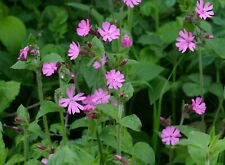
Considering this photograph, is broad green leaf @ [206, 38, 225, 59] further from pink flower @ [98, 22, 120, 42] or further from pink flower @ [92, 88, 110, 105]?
pink flower @ [92, 88, 110, 105]

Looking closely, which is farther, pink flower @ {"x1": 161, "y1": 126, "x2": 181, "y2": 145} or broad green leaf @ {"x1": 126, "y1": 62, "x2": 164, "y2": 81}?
broad green leaf @ {"x1": 126, "y1": 62, "x2": 164, "y2": 81}

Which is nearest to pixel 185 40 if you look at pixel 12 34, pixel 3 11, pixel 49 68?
pixel 49 68

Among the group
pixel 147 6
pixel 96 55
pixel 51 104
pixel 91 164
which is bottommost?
pixel 91 164

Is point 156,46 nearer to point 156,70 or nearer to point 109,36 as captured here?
point 156,70

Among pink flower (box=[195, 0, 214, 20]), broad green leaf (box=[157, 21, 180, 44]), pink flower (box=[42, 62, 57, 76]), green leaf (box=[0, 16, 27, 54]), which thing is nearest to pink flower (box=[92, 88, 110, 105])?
pink flower (box=[42, 62, 57, 76])

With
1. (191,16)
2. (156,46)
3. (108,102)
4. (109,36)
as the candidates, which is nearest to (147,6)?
(156,46)

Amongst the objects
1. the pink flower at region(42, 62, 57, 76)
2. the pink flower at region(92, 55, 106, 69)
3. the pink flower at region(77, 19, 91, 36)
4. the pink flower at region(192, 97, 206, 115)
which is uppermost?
the pink flower at region(77, 19, 91, 36)

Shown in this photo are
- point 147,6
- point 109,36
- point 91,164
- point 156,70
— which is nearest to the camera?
point 91,164
